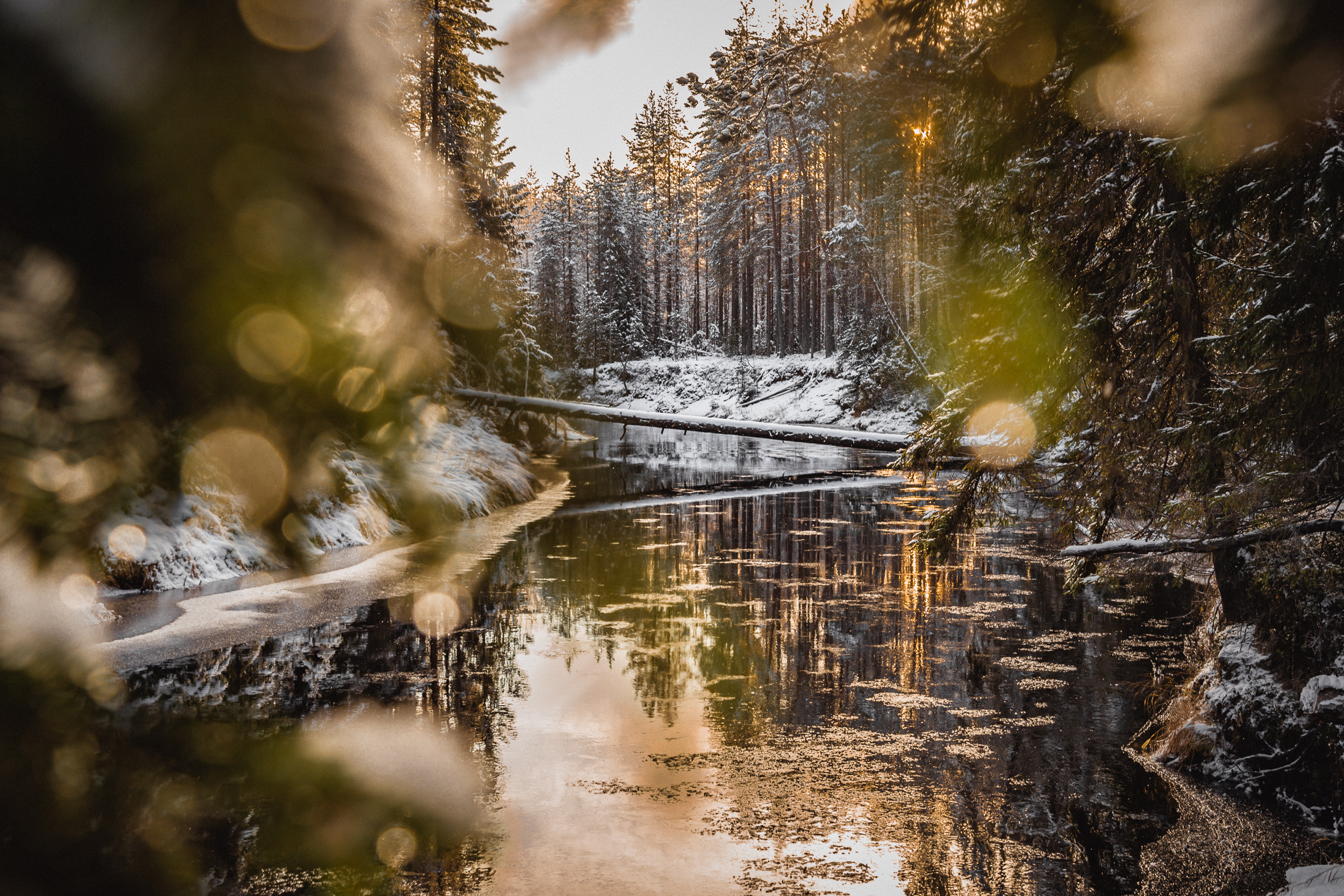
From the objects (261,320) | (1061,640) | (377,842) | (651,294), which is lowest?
(377,842)

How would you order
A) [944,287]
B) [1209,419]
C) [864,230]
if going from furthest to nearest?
[864,230], [944,287], [1209,419]

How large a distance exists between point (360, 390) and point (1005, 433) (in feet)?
40.0

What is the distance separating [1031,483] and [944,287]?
29.5 m

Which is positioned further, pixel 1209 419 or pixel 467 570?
pixel 467 570

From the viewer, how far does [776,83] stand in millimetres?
6395

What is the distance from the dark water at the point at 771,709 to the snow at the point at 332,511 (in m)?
2.67

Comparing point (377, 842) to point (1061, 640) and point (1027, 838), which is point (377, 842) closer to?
point (1027, 838)

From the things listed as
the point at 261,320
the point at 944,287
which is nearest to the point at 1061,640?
the point at 261,320

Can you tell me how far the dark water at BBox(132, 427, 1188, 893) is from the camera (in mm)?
4906

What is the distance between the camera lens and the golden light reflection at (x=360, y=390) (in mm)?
15250

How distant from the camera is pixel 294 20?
Result: 42.9 ft

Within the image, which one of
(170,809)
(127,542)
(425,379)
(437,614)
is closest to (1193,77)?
(170,809)

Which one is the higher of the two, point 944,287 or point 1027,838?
point 944,287

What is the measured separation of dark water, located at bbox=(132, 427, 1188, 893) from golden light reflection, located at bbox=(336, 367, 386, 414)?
436 cm
